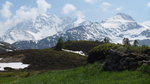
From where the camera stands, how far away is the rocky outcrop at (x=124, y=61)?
25.3 meters

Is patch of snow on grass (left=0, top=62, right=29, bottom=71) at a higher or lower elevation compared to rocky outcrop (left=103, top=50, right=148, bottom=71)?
lower

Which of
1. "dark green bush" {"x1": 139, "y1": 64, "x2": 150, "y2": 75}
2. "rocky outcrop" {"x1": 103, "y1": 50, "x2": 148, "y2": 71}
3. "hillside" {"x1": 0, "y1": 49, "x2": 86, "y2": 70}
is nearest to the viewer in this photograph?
"dark green bush" {"x1": 139, "y1": 64, "x2": 150, "y2": 75}

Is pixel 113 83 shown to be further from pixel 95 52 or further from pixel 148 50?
pixel 95 52

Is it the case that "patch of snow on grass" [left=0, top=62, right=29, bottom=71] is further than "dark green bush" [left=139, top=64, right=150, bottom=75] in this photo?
Yes

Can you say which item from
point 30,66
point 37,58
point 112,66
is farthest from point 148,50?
point 37,58

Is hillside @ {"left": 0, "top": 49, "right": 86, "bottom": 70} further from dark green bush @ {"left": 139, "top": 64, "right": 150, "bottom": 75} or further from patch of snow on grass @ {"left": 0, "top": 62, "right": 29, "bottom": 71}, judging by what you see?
dark green bush @ {"left": 139, "top": 64, "right": 150, "bottom": 75}

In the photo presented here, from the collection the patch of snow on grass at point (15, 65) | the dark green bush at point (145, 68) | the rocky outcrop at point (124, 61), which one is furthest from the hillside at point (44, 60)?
the dark green bush at point (145, 68)

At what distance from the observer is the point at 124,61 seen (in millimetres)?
26047

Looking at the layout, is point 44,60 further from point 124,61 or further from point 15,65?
point 124,61

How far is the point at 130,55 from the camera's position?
26.5 m

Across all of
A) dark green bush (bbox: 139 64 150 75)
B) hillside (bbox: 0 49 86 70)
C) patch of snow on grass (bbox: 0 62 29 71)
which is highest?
dark green bush (bbox: 139 64 150 75)

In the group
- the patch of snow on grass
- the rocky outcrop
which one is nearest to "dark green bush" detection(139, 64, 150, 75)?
the rocky outcrop

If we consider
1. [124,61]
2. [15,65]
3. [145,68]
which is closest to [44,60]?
[15,65]

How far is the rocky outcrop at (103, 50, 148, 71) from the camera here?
25312 millimetres
